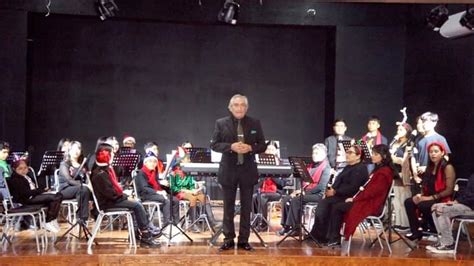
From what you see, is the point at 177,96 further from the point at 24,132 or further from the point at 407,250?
the point at 407,250

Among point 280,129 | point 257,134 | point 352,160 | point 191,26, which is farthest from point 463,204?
point 191,26

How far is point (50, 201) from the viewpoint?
775 centimetres

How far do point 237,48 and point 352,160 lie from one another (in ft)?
17.6

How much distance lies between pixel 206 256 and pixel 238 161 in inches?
38.5

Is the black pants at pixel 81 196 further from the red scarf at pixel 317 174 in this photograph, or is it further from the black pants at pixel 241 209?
the red scarf at pixel 317 174

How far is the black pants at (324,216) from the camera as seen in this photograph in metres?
7.87

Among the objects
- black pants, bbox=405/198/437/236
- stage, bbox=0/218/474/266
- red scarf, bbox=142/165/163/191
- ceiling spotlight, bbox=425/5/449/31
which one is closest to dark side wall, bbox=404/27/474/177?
ceiling spotlight, bbox=425/5/449/31

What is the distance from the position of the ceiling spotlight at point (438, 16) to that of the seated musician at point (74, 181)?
5209 mm

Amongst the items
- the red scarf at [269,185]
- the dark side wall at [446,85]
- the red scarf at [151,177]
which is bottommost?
the red scarf at [269,185]

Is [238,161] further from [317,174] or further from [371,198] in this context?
[317,174]

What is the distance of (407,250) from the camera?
7555 mm

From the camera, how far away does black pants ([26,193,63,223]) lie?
7703 millimetres

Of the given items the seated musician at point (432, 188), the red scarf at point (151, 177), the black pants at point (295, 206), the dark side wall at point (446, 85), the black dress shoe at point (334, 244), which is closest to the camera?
the black dress shoe at point (334, 244)

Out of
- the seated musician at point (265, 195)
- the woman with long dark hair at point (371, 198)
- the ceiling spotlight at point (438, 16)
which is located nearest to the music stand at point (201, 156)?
the seated musician at point (265, 195)
